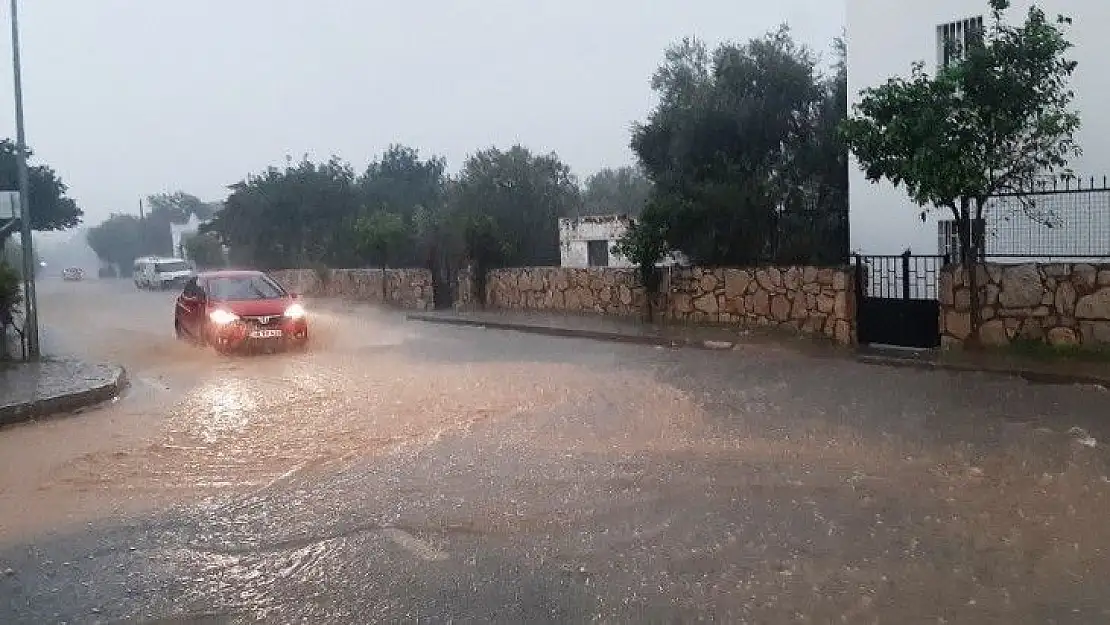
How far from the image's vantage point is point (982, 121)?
1335cm

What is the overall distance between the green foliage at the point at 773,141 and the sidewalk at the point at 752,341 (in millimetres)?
3335

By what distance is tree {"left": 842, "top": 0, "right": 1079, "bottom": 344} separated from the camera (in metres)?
13.2

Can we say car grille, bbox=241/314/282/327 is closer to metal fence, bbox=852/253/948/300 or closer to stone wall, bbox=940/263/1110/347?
metal fence, bbox=852/253/948/300

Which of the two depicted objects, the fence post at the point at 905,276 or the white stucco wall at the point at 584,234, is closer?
the fence post at the point at 905,276

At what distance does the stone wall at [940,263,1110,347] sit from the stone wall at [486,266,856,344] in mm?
1718

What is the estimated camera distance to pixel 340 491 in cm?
722

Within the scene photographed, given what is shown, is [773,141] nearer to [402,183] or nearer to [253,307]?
[253,307]

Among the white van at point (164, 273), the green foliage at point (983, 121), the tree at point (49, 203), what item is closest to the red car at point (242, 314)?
the green foliage at point (983, 121)

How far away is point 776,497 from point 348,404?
5.92 meters

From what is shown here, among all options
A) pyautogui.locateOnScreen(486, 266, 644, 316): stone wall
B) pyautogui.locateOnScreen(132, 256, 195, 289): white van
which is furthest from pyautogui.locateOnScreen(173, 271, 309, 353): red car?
pyautogui.locateOnScreen(132, 256, 195, 289): white van

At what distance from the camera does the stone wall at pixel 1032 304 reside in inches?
507

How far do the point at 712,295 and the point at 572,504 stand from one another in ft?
40.4

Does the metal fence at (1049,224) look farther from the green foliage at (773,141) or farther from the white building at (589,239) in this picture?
the white building at (589,239)

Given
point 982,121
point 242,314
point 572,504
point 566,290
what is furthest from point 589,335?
point 572,504
